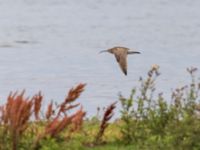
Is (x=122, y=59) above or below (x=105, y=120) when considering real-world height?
above

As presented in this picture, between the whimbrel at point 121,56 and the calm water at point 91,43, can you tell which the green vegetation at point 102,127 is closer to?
the whimbrel at point 121,56

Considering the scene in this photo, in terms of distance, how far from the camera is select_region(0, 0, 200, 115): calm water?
12789 millimetres

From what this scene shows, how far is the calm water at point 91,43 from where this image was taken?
504 inches

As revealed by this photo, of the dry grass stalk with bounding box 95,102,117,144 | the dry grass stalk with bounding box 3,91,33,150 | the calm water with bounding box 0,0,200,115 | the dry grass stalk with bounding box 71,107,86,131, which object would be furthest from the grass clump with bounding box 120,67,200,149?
the calm water with bounding box 0,0,200,115

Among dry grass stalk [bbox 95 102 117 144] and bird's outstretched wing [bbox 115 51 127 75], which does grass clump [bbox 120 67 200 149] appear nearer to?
dry grass stalk [bbox 95 102 117 144]

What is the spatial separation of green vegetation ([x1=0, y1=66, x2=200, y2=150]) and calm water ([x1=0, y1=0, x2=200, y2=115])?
3080mm

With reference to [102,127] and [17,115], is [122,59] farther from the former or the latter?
[17,115]

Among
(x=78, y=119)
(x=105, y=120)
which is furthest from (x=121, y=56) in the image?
(x=78, y=119)

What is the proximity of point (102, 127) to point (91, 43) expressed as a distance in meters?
8.19

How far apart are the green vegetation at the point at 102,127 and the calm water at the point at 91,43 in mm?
3080

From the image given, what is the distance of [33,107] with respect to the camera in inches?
280

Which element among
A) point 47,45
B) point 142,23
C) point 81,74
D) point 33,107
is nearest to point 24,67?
point 81,74

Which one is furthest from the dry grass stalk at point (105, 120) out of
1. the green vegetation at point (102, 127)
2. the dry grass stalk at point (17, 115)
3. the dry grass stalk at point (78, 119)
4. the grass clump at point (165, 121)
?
the dry grass stalk at point (17, 115)

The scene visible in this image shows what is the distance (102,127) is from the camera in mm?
7730
